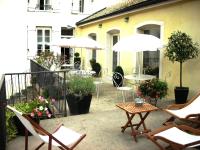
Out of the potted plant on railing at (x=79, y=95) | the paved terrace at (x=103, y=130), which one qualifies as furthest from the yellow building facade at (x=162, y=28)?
the potted plant on railing at (x=79, y=95)

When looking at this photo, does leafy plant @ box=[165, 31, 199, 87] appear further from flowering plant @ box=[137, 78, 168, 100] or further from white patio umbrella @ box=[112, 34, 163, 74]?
flowering plant @ box=[137, 78, 168, 100]

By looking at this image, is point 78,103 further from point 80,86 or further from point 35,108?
point 35,108

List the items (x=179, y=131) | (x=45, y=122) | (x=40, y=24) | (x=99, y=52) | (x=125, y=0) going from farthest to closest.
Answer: (x=40, y=24) → (x=99, y=52) → (x=125, y=0) → (x=45, y=122) → (x=179, y=131)

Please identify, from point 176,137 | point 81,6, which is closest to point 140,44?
point 176,137

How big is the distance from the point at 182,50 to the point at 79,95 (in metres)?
3.02

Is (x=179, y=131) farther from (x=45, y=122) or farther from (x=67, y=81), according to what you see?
(x=67, y=81)

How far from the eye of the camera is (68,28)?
20344mm

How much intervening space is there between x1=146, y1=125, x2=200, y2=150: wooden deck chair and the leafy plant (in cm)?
365

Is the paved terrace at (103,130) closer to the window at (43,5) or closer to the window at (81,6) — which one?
the window at (43,5)

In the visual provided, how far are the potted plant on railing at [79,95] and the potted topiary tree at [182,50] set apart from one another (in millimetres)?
2434

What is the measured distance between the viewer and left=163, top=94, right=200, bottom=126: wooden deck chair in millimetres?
5259

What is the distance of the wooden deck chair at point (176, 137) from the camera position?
13.0ft

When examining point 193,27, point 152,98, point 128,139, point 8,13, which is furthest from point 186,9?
point 8,13

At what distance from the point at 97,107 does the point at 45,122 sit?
236cm
